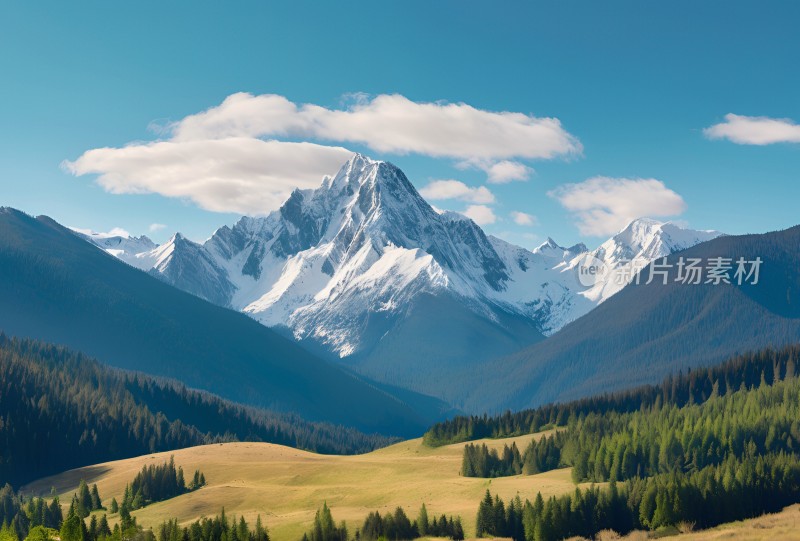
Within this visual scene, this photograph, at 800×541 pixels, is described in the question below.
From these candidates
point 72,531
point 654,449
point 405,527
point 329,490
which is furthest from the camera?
point 654,449

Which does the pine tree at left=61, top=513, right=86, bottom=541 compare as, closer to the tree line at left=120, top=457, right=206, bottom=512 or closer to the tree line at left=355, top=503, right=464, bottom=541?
the tree line at left=355, top=503, right=464, bottom=541

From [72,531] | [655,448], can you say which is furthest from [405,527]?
[655,448]

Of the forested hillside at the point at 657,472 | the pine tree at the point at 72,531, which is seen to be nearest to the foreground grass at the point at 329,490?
the forested hillside at the point at 657,472

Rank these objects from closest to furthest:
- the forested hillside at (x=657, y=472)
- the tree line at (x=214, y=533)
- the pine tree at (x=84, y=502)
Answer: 1. the tree line at (x=214, y=533)
2. the forested hillside at (x=657, y=472)
3. the pine tree at (x=84, y=502)

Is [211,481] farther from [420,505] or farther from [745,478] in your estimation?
[745,478]

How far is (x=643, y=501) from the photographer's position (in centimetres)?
13925

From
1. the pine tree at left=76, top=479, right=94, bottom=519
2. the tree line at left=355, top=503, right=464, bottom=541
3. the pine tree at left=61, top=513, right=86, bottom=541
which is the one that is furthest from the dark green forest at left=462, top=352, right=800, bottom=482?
the pine tree at left=61, top=513, right=86, bottom=541

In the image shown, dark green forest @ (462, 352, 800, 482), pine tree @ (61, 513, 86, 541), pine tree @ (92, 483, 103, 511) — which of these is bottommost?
pine tree @ (92, 483, 103, 511)

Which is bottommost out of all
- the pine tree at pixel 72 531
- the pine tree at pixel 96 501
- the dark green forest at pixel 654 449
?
the pine tree at pixel 96 501

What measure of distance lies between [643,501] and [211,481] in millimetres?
82358

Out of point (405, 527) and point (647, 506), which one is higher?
point (647, 506)

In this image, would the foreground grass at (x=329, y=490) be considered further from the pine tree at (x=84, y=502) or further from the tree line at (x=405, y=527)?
the pine tree at (x=84, y=502)

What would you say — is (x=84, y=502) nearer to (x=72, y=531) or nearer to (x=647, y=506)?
(x=72, y=531)

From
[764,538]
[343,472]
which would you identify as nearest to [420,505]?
[343,472]
